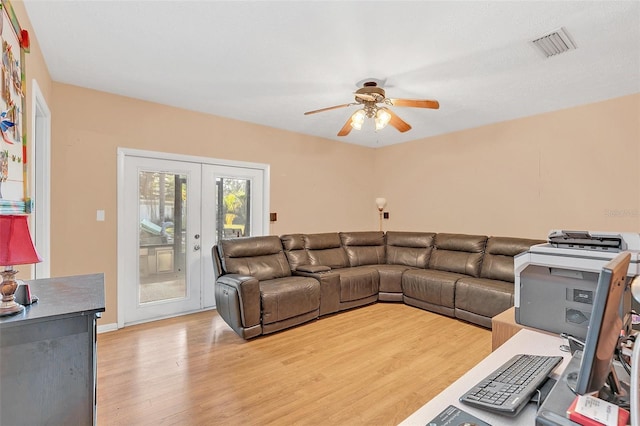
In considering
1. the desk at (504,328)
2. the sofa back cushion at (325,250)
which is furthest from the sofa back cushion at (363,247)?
the desk at (504,328)

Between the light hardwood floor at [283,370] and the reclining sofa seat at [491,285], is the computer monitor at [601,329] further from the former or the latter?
the reclining sofa seat at [491,285]

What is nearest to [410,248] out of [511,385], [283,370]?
[283,370]

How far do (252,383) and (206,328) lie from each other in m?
1.29

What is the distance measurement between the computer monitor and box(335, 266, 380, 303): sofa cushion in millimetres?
3156

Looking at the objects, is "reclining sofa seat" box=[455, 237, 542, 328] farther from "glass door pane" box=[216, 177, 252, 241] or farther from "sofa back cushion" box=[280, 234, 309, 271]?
"glass door pane" box=[216, 177, 252, 241]

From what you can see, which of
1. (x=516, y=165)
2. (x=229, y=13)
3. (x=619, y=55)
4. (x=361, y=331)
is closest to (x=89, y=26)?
(x=229, y=13)

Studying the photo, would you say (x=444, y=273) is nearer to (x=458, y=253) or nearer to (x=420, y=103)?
(x=458, y=253)

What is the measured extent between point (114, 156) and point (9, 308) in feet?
8.49

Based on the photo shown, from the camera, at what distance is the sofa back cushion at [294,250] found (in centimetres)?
405

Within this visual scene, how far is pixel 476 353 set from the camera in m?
2.72

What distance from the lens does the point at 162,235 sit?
3.64 meters

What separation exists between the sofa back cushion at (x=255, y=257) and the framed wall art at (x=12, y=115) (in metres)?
1.88

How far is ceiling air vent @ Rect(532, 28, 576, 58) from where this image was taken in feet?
6.86

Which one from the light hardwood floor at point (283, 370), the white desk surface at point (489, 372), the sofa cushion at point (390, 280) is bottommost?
the light hardwood floor at point (283, 370)
